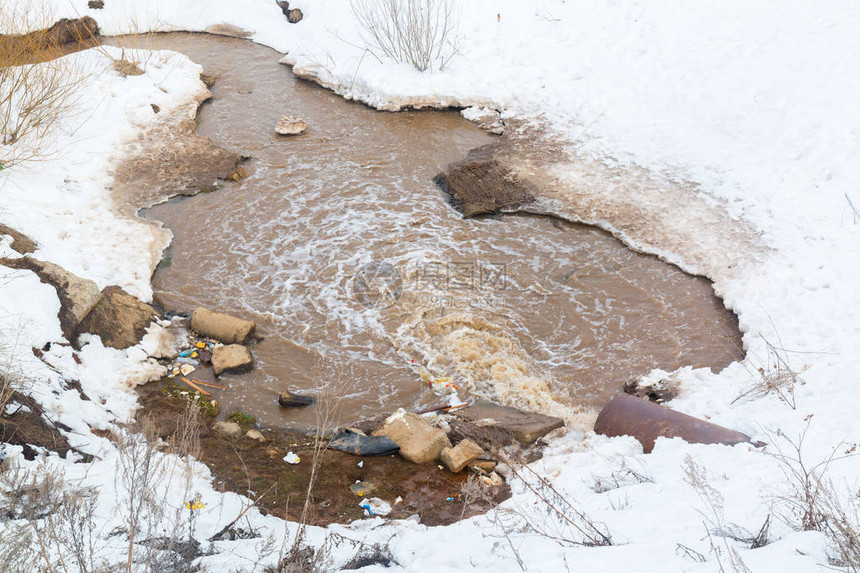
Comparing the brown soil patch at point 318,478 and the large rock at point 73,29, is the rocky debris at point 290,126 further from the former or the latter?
the brown soil patch at point 318,478

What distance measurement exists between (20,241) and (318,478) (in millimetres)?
4330

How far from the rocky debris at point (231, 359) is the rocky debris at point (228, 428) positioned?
76cm

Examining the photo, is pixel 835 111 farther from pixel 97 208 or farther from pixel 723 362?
pixel 97 208

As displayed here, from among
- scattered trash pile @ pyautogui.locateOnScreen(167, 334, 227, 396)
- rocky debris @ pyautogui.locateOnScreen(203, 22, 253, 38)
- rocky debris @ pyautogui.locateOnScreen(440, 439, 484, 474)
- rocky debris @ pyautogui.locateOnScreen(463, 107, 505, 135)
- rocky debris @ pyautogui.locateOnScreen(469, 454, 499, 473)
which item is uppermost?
rocky debris @ pyautogui.locateOnScreen(463, 107, 505, 135)

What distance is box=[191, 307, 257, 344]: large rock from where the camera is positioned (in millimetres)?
6977

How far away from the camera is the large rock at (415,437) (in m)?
5.62

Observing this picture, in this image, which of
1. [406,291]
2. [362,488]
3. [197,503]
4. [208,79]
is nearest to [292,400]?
[362,488]

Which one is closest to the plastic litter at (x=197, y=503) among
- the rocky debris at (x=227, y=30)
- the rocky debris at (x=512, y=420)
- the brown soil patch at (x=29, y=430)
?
the brown soil patch at (x=29, y=430)

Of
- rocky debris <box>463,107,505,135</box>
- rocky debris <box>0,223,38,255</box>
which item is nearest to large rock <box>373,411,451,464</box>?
rocky debris <box>0,223,38,255</box>

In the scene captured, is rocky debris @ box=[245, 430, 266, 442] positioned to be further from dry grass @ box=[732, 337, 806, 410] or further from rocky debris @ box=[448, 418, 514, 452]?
dry grass @ box=[732, 337, 806, 410]

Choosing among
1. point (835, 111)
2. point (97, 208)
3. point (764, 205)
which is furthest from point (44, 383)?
point (835, 111)

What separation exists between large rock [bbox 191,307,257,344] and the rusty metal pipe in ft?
12.1

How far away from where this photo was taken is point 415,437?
18.7ft

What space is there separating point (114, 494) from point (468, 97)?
9481mm
